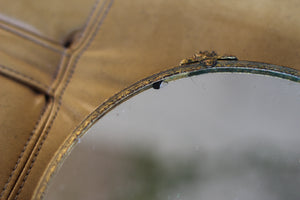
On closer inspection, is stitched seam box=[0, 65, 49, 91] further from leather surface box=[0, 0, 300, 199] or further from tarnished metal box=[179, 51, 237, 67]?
tarnished metal box=[179, 51, 237, 67]

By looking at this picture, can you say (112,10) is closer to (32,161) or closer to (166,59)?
(166,59)

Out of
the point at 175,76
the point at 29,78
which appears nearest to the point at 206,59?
the point at 175,76

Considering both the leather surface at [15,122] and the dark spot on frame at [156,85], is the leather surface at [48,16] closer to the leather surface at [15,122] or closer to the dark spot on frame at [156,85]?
the leather surface at [15,122]

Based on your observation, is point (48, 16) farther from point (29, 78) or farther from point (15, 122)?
point (15, 122)

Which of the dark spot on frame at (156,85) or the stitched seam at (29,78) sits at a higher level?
the stitched seam at (29,78)

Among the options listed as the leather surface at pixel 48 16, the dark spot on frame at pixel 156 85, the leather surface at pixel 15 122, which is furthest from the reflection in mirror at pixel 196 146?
the leather surface at pixel 48 16

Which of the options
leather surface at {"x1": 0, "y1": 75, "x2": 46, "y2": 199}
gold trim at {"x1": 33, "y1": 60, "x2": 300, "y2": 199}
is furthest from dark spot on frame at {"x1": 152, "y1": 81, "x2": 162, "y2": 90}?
leather surface at {"x1": 0, "y1": 75, "x2": 46, "y2": 199}
